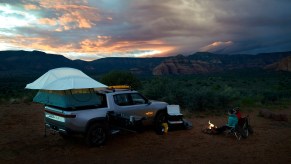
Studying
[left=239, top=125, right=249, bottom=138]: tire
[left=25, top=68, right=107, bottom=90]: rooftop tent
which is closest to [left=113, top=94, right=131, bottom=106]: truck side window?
[left=25, top=68, right=107, bottom=90]: rooftop tent

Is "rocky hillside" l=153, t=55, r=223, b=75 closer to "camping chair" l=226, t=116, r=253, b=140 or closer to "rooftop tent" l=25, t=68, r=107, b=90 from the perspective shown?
"camping chair" l=226, t=116, r=253, b=140

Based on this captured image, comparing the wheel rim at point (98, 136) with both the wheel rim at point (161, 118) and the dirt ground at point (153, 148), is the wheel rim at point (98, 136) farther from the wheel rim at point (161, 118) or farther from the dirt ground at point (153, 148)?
the wheel rim at point (161, 118)

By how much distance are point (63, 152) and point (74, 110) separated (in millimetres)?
1387

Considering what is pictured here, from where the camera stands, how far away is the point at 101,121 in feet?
31.6

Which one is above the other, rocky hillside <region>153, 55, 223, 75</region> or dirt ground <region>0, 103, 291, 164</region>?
rocky hillside <region>153, 55, 223, 75</region>

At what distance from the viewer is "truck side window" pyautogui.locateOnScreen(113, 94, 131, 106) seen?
10.3 m

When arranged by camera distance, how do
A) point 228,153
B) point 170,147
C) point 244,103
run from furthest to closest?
point 244,103, point 170,147, point 228,153

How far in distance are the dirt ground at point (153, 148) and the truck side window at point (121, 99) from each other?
138cm

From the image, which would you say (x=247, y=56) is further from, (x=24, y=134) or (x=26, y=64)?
(x=24, y=134)

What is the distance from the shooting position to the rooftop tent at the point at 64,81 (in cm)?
900

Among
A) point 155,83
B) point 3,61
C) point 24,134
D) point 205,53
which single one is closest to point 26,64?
point 3,61

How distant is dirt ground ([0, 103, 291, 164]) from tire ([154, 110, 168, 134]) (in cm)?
26

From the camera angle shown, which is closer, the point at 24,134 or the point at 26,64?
the point at 24,134

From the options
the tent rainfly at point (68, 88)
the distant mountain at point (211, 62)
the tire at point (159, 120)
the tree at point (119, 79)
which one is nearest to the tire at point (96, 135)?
the tent rainfly at point (68, 88)
